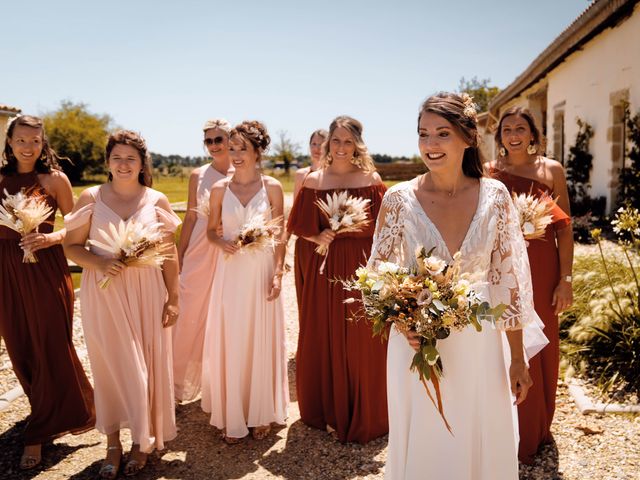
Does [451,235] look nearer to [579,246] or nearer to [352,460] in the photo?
[352,460]

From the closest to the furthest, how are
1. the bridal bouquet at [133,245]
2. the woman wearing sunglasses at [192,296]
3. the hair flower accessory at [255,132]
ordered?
the bridal bouquet at [133,245], the hair flower accessory at [255,132], the woman wearing sunglasses at [192,296]

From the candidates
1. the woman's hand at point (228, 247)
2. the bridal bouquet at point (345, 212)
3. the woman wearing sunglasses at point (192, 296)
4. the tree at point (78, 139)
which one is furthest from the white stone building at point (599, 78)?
the tree at point (78, 139)

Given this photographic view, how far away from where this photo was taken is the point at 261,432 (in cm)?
494

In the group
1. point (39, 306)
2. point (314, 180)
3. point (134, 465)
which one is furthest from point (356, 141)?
point (134, 465)

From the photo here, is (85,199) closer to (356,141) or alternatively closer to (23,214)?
(23,214)

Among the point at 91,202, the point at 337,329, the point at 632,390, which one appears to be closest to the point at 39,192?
the point at 91,202

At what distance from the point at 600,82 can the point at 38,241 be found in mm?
12620

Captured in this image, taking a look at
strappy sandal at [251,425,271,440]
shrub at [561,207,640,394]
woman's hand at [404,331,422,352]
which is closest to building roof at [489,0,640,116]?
shrub at [561,207,640,394]

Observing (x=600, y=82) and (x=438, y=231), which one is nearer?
(x=438, y=231)

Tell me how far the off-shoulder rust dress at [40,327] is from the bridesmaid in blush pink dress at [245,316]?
47.6 inches

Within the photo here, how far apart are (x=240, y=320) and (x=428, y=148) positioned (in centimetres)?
269

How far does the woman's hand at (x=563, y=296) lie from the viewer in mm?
4285

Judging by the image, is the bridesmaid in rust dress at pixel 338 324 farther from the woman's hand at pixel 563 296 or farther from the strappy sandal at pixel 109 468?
the strappy sandal at pixel 109 468

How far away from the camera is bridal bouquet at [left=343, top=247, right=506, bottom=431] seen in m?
2.42
